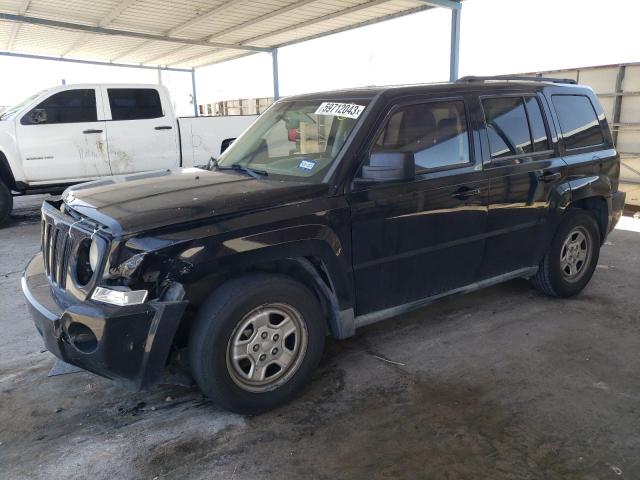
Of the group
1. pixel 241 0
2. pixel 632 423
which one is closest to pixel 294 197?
pixel 632 423

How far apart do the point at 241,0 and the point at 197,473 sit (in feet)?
39.9

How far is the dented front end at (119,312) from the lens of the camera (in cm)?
255

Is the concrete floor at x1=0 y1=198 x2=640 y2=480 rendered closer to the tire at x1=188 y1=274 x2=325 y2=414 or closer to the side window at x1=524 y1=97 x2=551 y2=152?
the tire at x1=188 y1=274 x2=325 y2=414

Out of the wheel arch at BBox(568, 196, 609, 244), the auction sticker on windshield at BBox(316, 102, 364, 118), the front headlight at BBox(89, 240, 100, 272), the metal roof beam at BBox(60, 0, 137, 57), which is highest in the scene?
the metal roof beam at BBox(60, 0, 137, 57)

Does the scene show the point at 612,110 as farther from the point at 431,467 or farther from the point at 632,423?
the point at 431,467

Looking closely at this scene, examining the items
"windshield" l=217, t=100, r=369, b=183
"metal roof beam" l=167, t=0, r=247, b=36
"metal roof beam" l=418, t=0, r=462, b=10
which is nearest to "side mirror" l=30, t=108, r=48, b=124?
"windshield" l=217, t=100, r=369, b=183

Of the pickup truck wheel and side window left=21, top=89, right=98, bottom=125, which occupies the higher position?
side window left=21, top=89, right=98, bottom=125

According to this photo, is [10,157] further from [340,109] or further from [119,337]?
[119,337]

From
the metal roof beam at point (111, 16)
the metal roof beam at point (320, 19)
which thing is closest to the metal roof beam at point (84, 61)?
the metal roof beam at point (111, 16)

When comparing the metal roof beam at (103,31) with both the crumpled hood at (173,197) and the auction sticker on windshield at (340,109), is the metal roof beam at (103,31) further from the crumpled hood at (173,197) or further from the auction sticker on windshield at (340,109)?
the auction sticker on windshield at (340,109)

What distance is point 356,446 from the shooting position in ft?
8.98

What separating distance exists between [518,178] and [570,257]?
124 cm

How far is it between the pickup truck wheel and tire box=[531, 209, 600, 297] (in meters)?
7.98

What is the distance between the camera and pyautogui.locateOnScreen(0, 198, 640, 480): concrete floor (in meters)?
2.60
